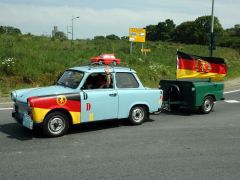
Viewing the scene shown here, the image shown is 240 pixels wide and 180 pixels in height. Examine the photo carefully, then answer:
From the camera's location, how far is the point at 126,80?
9711 mm

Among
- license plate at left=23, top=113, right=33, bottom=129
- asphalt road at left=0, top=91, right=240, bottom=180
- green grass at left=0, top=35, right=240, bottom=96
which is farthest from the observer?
green grass at left=0, top=35, right=240, bottom=96

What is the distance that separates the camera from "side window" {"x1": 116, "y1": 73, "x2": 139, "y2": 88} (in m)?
9.54

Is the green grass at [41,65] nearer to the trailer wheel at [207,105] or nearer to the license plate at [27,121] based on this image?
the license plate at [27,121]

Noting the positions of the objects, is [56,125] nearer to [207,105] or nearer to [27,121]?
[27,121]

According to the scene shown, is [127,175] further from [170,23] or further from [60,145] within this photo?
[170,23]

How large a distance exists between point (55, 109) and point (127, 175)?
3.00 m

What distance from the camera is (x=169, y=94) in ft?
38.8

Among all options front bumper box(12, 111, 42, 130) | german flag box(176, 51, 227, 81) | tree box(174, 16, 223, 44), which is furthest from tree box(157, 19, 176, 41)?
front bumper box(12, 111, 42, 130)

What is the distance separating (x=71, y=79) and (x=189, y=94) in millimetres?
4084

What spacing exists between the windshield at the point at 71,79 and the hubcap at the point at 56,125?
95 centimetres

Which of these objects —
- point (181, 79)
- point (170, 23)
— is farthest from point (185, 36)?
point (181, 79)

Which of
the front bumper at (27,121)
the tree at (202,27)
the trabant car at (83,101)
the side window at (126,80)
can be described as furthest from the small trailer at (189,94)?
the tree at (202,27)

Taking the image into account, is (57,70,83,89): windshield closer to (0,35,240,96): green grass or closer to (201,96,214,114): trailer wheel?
(201,96,214,114): trailer wheel

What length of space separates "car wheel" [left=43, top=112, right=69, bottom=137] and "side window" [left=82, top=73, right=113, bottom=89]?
0.98 meters
